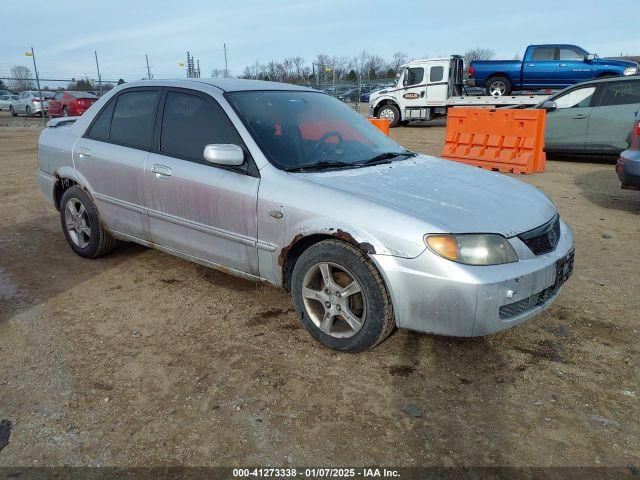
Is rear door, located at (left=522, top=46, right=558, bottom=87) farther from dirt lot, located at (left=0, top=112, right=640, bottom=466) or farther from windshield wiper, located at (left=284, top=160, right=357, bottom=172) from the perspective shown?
windshield wiper, located at (left=284, top=160, right=357, bottom=172)

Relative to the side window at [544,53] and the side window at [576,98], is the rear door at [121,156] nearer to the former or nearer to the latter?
the side window at [576,98]

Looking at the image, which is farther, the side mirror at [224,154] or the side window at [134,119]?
the side window at [134,119]

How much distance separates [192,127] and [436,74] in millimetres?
15593

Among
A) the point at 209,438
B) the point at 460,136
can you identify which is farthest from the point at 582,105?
the point at 209,438

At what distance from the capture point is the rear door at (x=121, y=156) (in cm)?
395

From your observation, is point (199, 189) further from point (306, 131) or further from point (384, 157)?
point (384, 157)

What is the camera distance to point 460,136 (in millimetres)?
10109

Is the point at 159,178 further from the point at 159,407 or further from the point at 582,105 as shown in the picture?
the point at 582,105

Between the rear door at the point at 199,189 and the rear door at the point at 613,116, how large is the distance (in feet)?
27.8

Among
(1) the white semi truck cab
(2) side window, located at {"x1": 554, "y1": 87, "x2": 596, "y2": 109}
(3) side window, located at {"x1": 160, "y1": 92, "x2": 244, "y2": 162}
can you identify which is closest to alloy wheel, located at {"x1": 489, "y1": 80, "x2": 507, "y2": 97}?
(1) the white semi truck cab

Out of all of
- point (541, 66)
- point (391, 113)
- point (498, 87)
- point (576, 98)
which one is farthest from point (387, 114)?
point (576, 98)

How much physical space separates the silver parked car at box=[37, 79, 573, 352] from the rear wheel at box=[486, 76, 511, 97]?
15.8 metres

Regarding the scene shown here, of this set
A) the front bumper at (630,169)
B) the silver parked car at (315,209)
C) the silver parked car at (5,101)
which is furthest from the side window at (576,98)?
the silver parked car at (5,101)

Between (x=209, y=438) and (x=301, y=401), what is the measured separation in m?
0.50
